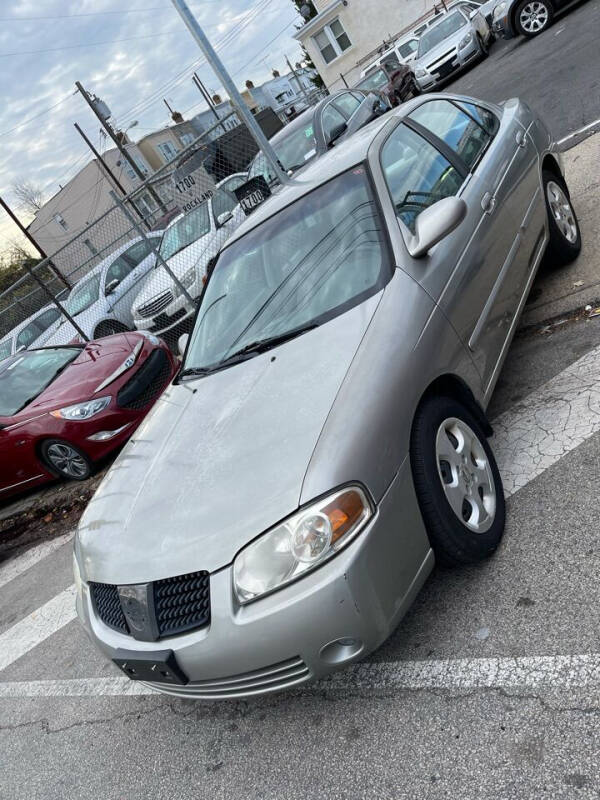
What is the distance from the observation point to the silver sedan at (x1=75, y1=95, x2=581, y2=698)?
7.17 feet

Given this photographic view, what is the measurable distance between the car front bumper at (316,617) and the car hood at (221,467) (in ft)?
0.72

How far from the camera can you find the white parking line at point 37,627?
425 cm

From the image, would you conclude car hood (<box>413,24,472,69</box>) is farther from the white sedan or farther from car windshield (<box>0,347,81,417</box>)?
car windshield (<box>0,347,81,417</box>)

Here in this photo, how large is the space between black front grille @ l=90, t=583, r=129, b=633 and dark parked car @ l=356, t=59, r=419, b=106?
14.8m

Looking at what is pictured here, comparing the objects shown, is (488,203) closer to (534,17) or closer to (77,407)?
(77,407)

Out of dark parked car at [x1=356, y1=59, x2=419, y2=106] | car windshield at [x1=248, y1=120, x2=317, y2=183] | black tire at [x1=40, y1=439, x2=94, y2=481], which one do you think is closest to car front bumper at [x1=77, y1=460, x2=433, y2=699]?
black tire at [x1=40, y1=439, x2=94, y2=481]

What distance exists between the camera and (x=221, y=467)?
8.43ft

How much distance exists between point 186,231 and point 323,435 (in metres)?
8.37

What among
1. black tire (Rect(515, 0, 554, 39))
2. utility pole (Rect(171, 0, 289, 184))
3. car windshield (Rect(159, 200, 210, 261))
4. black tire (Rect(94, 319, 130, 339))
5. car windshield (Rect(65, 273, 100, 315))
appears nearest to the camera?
utility pole (Rect(171, 0, 289, 184))

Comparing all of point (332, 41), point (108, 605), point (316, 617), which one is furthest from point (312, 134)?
point (332, 41)

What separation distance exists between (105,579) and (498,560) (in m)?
1.65

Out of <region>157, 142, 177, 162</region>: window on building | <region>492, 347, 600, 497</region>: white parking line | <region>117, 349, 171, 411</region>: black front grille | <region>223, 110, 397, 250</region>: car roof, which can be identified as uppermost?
<region>157, 142, 177, 162</region>: window on building

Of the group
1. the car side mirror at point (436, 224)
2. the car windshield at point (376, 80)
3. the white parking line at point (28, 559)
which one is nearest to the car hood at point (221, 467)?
the car side mirror at point (436, 224)

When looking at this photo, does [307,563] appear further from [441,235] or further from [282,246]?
[282,246]
